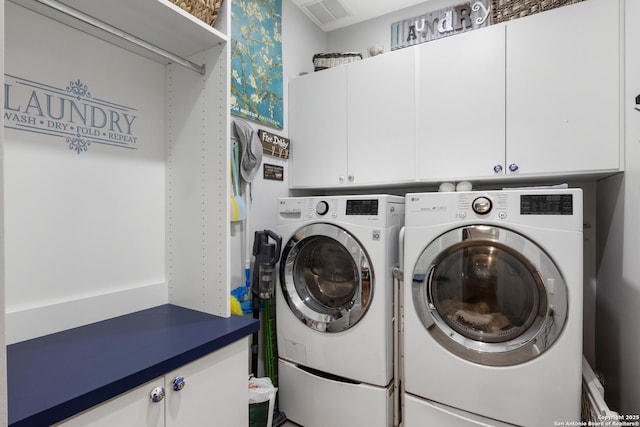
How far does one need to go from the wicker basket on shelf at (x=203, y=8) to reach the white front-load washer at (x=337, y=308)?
0.99 meters

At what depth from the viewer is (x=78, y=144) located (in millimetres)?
1248

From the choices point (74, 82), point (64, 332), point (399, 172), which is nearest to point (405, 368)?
point (399, 172)

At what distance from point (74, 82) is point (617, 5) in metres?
2.37

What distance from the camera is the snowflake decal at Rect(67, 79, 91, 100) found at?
123 centimetres

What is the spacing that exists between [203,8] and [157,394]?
1.40 m

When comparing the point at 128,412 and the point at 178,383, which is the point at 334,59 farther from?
the point at 128,412

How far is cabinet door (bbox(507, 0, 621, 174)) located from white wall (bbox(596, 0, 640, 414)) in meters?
0.06

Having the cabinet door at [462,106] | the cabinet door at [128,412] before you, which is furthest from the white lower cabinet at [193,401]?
the cabinet door at [462,106]

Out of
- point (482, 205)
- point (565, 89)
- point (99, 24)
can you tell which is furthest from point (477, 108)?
point (99, 24)

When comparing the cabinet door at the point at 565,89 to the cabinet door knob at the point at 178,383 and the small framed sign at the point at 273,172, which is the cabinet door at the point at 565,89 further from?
the cabinet door knob at the point at 178,383

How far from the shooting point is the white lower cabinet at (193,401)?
33.8 inches

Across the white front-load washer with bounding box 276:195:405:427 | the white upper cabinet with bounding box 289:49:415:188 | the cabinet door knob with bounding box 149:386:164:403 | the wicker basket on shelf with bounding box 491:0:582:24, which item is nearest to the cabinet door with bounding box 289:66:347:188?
the white upper cabinet with bounding box 289:49:415:188

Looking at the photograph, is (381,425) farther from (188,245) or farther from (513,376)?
(188,245)

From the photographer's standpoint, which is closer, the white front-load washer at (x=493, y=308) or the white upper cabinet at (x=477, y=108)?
the white front-load washer at (x=493, y=308)
